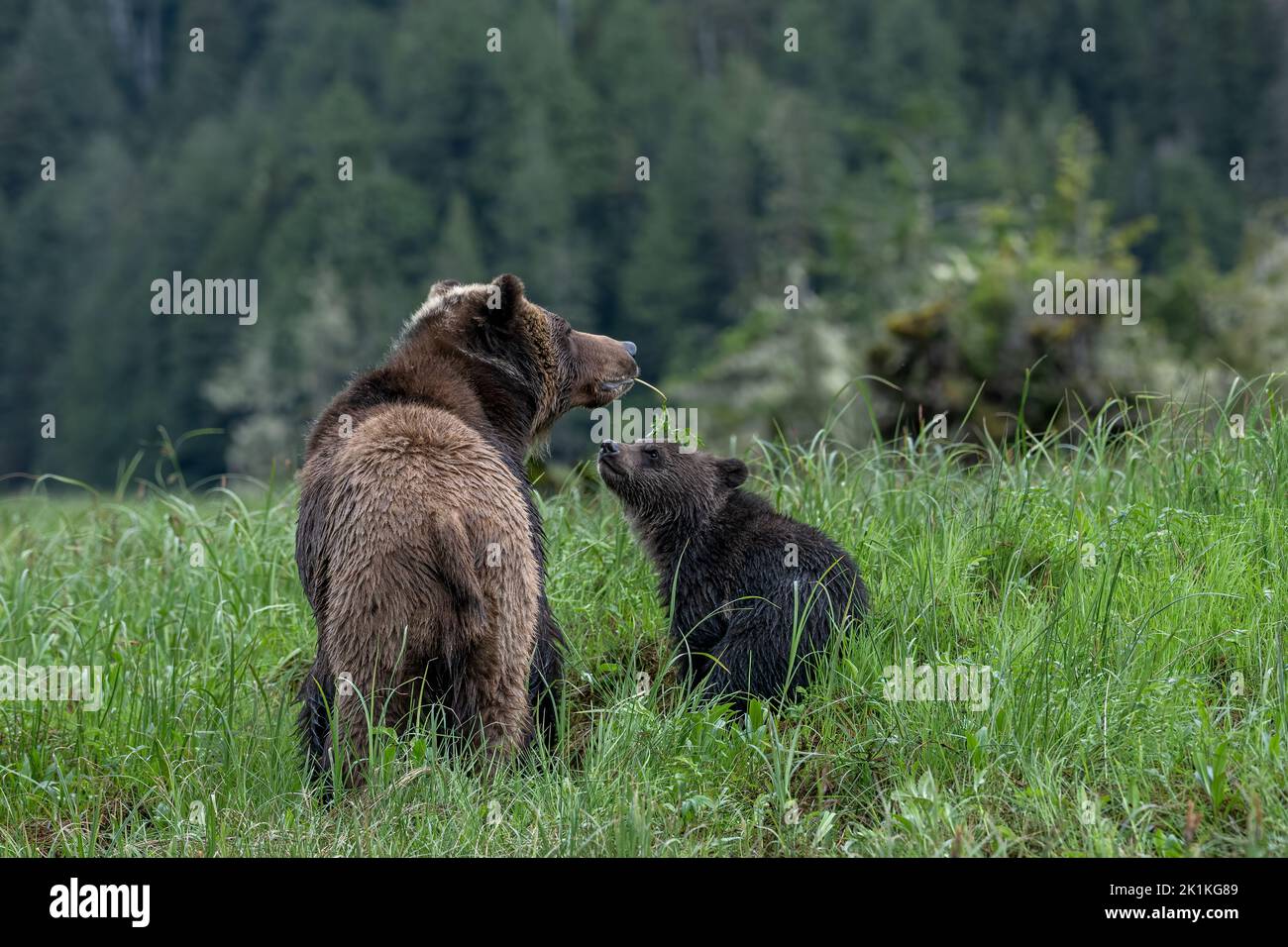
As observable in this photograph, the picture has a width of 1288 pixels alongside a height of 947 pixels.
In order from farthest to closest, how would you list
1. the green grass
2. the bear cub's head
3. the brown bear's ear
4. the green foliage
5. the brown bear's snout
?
1. the green foliage
2. the bear cub's head
3. the brown bear's snout
4. the brown bear's ear
5. the green grass

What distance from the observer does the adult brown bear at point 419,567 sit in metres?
4.80

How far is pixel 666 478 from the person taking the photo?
21.4 feet

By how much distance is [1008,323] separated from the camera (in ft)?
47.2

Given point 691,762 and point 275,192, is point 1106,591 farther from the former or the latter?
point 275,192

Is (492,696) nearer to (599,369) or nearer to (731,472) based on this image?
(599,369)

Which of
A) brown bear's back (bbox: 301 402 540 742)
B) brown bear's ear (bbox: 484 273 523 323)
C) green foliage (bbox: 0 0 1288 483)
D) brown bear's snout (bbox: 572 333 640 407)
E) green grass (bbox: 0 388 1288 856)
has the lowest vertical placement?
green grass (bbox: 0 388 1288 856)

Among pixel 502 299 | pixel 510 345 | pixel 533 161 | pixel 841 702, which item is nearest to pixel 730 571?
pixel 841 702

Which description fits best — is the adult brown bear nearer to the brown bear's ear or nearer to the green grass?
the brown bear's ear

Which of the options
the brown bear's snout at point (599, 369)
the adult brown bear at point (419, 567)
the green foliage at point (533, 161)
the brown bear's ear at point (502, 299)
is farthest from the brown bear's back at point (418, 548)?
the green foliage at point (533, 161)

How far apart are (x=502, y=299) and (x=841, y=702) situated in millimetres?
1949

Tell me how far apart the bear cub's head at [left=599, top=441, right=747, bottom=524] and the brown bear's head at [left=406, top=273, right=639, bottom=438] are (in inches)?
23.9

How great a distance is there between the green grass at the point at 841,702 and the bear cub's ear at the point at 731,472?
50 cm

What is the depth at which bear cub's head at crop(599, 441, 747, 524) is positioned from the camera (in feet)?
21.2

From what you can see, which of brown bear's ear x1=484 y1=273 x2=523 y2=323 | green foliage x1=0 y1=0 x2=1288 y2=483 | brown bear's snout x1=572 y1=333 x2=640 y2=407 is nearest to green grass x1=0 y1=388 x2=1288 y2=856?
brown bear's snout x1=572 y1=333 x2=640 y2=407
